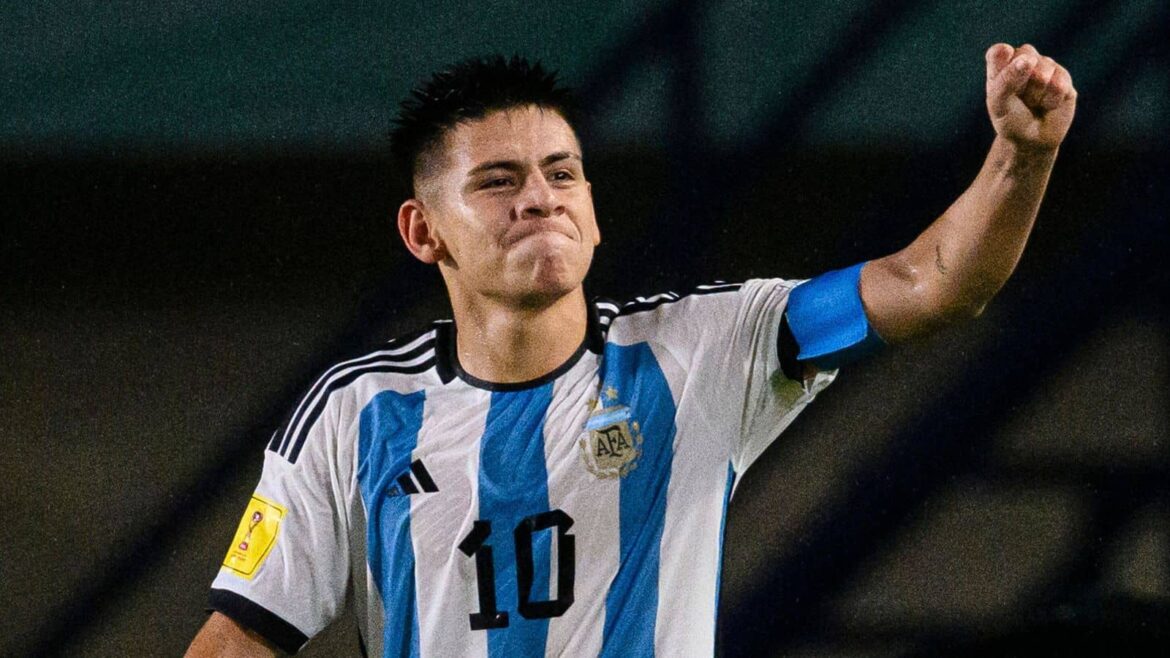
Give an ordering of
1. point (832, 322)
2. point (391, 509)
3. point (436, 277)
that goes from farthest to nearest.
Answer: point (436, 277) → point (391, 509) → point (832, 322)

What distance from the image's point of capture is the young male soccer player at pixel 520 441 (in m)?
1.31

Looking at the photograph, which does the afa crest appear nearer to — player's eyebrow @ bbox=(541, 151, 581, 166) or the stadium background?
player's eyebrow @ bbox=(541, 151, 581, 166)

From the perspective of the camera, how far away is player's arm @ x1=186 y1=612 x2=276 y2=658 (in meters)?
1.35

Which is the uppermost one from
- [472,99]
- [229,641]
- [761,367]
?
[472,99]

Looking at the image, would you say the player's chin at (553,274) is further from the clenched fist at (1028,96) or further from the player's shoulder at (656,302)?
the clenched fist at (1028,96)

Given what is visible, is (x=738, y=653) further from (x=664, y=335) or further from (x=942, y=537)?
(x=664, y=335)

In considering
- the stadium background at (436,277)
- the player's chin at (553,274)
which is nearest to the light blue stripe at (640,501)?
the player's chin at (553,274)

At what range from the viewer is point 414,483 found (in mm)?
1357

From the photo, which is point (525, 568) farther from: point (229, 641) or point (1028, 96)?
point (1028, 96)

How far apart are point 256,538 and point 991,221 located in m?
0.71

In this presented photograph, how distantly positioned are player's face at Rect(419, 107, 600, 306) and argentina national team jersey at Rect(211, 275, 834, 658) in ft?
0.35

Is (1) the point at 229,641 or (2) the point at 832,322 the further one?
(1) the point at 229,641

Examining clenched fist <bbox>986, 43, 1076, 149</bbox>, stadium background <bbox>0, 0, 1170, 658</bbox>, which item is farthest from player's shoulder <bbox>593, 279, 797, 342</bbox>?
stadium background <bbox>0, 0, 1170, 658</bbox>

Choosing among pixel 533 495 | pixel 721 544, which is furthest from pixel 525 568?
pixel 721 544
